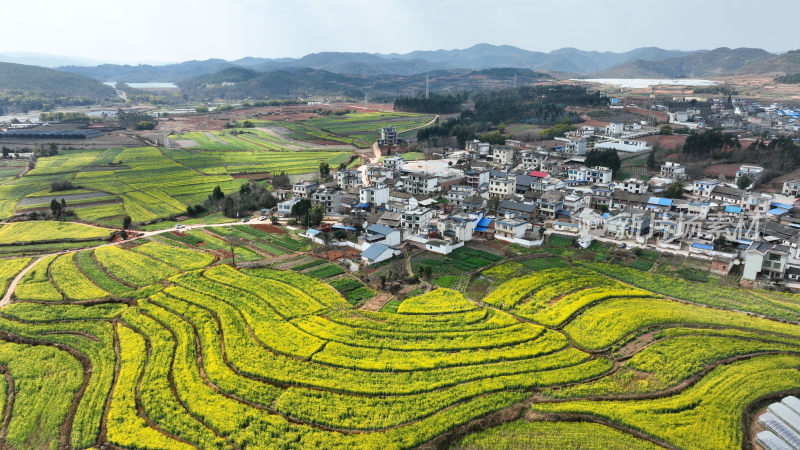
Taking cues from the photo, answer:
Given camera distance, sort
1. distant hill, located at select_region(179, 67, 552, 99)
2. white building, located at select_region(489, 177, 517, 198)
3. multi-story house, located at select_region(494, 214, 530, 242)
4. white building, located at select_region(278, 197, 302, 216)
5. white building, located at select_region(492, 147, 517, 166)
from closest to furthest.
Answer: multi-story house, located at select_region(494, 214, 530, 242), white building, located at select_region(278, 197, 302, 216), white building, located at select_region(489, 177, 517, 198), white building, located at select_region(492, 147, 517, 166), distant hill, located at select_region(179, 67, 552, 99)

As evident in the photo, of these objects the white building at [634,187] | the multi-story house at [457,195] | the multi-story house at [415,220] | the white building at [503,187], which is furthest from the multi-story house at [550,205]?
the multi-story house at [415,220]

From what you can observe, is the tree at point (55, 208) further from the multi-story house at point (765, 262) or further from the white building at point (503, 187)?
the multi-story house at point (765, 262)

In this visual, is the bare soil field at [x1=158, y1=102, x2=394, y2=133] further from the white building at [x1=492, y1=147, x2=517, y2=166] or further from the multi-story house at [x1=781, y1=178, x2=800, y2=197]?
the multi-story house at [x1=781, y1=178, x2=800, y2=197]

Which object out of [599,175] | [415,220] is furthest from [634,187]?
[415,220]

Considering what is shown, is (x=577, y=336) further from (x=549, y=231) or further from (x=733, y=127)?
(x=733, y=127)

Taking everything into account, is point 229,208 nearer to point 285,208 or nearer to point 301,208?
point 285,208

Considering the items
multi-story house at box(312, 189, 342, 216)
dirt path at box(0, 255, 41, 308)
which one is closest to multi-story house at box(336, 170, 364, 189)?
multi-story house at box(312, 189, 342, 216)
